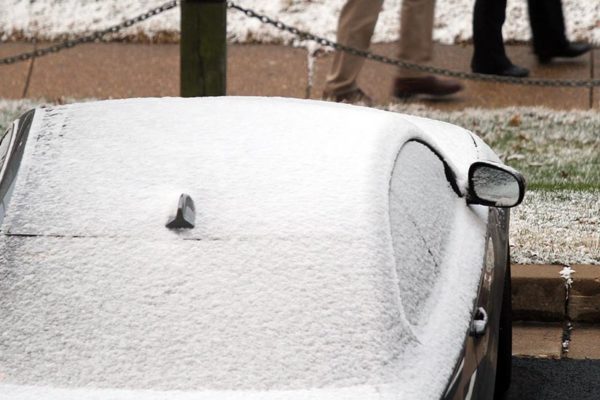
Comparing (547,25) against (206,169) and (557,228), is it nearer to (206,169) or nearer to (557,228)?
(557,228)

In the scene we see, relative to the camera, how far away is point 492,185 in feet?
15.0

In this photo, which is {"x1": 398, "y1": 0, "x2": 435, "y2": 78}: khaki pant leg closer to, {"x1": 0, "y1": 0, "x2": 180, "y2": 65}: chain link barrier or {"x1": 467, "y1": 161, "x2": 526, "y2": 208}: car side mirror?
{"x1": 0, "y1": 0, "x2": 180, "y2": 65}: chain link barrier

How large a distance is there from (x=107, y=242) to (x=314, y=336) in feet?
1.83

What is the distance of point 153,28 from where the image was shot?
11.3m

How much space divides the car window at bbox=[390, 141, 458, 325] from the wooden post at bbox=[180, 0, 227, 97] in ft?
8.96

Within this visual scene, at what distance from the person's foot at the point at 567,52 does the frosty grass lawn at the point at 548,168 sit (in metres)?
0.96

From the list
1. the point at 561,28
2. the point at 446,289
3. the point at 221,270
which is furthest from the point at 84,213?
the point at 561,28

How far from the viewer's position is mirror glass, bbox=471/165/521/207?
4.56 metres

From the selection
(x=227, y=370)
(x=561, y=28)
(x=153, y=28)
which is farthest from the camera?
(x=153, y=28)

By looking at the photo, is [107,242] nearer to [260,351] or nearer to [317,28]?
[260,351]

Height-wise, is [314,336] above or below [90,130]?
below

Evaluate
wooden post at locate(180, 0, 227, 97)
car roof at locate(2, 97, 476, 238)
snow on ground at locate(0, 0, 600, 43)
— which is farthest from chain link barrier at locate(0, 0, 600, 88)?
car roof at locate(2, 97, 476, 238)

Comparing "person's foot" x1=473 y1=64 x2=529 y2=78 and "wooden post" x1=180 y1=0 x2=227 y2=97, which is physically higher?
"wooden post" x1=180 y1=0 x2=227 y2=97

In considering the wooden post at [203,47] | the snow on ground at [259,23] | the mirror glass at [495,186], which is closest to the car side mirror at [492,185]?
the mirror glass at [495,186]
